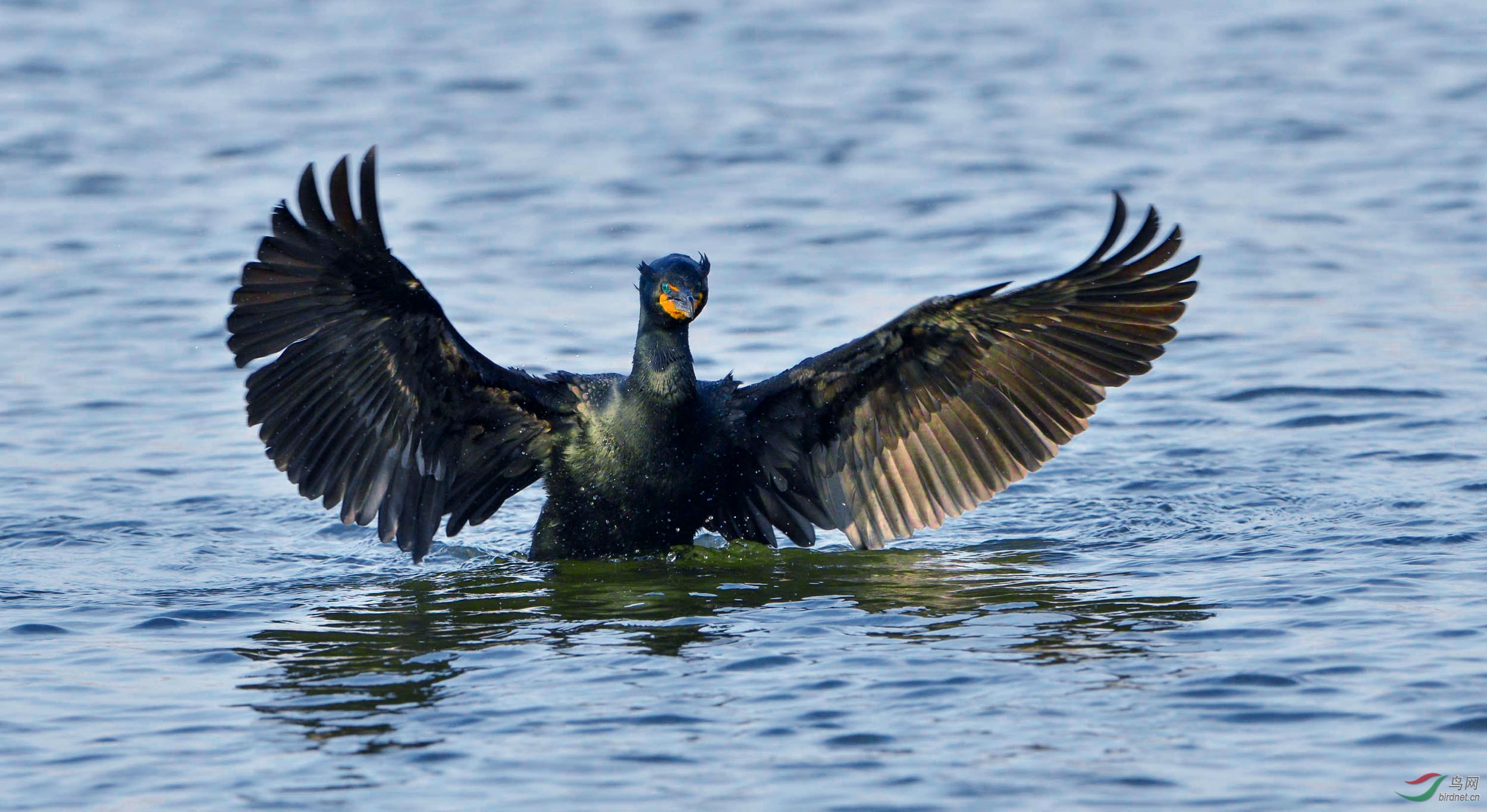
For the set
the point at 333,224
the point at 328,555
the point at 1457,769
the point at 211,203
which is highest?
the point at 211,203

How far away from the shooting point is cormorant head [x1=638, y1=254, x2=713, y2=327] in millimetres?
7555

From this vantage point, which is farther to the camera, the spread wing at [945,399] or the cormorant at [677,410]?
the spread wing at [945,399]

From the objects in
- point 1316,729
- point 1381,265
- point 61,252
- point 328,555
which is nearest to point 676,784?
point 1316,729

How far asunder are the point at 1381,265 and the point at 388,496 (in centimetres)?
761

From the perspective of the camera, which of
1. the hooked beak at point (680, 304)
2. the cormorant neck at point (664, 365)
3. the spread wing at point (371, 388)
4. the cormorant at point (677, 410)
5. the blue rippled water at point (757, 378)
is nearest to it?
the blue rippled water at point (757, 378)

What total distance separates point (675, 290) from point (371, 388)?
130 centimetres

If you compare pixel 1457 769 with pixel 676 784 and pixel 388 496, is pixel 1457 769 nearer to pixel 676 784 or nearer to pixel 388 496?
pixel 676 784

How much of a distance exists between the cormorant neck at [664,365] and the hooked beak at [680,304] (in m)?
0.14

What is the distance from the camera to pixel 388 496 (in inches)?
313

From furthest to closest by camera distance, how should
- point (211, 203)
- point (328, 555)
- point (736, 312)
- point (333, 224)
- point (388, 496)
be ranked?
1. point (211, 203)
2. point (736, 312)
3. point (328, 555)
4. point (388, 496)
5. point (333, 224)

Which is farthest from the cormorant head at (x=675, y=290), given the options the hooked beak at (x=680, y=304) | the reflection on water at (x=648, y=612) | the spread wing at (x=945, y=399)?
the reflection on water at (x=648, y=612)

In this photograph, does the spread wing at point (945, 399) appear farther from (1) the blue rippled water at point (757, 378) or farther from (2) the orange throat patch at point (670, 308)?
(2) the orange throat patch at point (670, 308)

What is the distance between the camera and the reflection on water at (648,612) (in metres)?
6.64

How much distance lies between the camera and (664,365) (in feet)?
25.3
